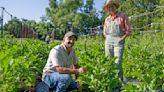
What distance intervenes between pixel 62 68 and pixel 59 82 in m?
0.21

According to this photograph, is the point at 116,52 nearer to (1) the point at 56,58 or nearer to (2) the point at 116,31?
(2) the point at 116,31

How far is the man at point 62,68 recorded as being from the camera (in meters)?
5.74

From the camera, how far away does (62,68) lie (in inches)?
226

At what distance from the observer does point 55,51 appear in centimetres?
582

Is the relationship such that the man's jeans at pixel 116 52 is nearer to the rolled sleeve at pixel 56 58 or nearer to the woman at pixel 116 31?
the woman at pixel 116 31

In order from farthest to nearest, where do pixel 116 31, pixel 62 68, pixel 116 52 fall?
pixel 116 31 → pixel 116 52 → pixel 62 68

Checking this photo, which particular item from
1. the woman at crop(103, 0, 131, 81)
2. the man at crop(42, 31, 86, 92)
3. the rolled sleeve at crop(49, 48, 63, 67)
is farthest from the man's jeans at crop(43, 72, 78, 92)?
the woman at crop(103, 0, 131, 81)

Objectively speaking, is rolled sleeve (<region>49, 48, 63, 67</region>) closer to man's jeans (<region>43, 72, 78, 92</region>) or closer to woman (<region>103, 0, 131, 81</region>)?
man's jeans (<region>43, 72, 78, 92</region>)

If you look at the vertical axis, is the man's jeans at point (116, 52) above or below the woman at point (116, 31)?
below

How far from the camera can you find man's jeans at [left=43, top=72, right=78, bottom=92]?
5.73 metres

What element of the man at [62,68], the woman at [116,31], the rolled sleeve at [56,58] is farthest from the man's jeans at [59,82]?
the woman at [116,31]

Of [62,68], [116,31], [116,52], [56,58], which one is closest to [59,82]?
[62,68]

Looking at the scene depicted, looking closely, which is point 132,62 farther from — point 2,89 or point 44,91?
point 2,89

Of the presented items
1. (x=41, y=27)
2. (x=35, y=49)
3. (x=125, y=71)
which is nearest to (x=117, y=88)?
(x=125, y=71)
